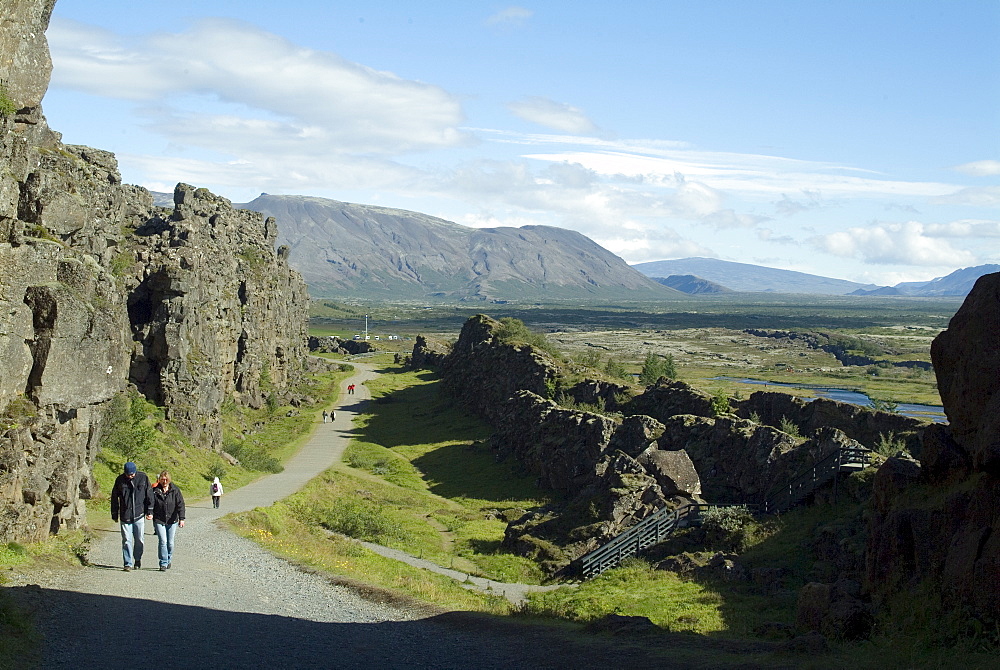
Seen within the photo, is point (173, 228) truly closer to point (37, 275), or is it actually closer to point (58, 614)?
point (37, 275)

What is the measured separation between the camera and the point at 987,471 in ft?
54.6

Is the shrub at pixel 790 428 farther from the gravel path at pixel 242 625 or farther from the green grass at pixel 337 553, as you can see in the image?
the gravel path at pixel 242 625

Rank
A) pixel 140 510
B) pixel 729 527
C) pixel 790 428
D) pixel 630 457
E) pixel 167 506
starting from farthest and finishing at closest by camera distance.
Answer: pixel 790 428 < pixel 630 457 < pixel 729 527 < pixel 167 506 < pixel 140 510

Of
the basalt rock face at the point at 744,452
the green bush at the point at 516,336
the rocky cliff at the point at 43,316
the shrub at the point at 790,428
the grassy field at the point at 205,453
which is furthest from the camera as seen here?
the green bush at the point at 516,336

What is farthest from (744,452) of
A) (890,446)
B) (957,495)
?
(957,495)

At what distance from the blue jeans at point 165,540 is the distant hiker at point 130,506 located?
1.41 feet

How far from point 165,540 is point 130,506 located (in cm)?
160

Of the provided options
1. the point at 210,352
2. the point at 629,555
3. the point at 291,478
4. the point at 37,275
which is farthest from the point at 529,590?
the point at 210,352

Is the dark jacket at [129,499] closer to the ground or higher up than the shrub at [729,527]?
higher up

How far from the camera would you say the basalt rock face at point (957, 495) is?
52.5 ft

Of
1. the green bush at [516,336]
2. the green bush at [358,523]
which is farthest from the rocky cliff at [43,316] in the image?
the green bush at [516,336]

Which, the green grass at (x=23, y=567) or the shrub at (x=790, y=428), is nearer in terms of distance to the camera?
the green grass at (x=23, y=567)

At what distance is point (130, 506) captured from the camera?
2070 cm

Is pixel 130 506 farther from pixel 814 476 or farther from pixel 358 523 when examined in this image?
pixel 814 476
